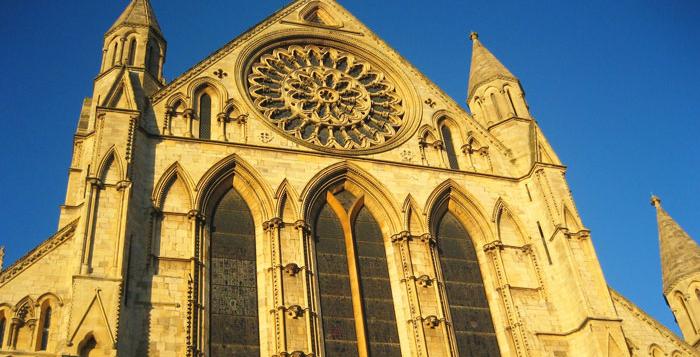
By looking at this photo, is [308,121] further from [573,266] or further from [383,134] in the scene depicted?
[573,266]

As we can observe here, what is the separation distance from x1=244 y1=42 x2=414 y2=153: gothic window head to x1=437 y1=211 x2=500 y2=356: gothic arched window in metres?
2.98

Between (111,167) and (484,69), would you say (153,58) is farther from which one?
(484,69)

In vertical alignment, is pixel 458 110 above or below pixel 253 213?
above

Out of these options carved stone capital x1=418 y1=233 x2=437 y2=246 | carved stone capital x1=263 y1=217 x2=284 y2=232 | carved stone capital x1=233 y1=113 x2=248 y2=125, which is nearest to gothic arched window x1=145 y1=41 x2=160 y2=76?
carved stone capital x1=233 y1=113 x2=248 y2=125

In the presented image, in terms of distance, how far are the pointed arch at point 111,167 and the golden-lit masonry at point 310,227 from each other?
0.03m

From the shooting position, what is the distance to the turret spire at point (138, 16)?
70.5 ft

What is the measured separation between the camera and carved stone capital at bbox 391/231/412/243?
61.7 feet

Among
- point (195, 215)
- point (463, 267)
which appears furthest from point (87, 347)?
point (463, 267)

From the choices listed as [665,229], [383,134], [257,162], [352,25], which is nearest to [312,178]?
[257,162]

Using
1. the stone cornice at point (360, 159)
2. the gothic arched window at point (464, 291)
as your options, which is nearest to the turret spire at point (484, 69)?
the stone cornice at point (360, 159)

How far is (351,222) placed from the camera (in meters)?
19.2

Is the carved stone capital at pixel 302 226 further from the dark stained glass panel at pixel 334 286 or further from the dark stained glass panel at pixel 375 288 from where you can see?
the dark stained glass panel at pixel 375 288

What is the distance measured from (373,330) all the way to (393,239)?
2.47m

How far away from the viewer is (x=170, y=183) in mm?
18141
